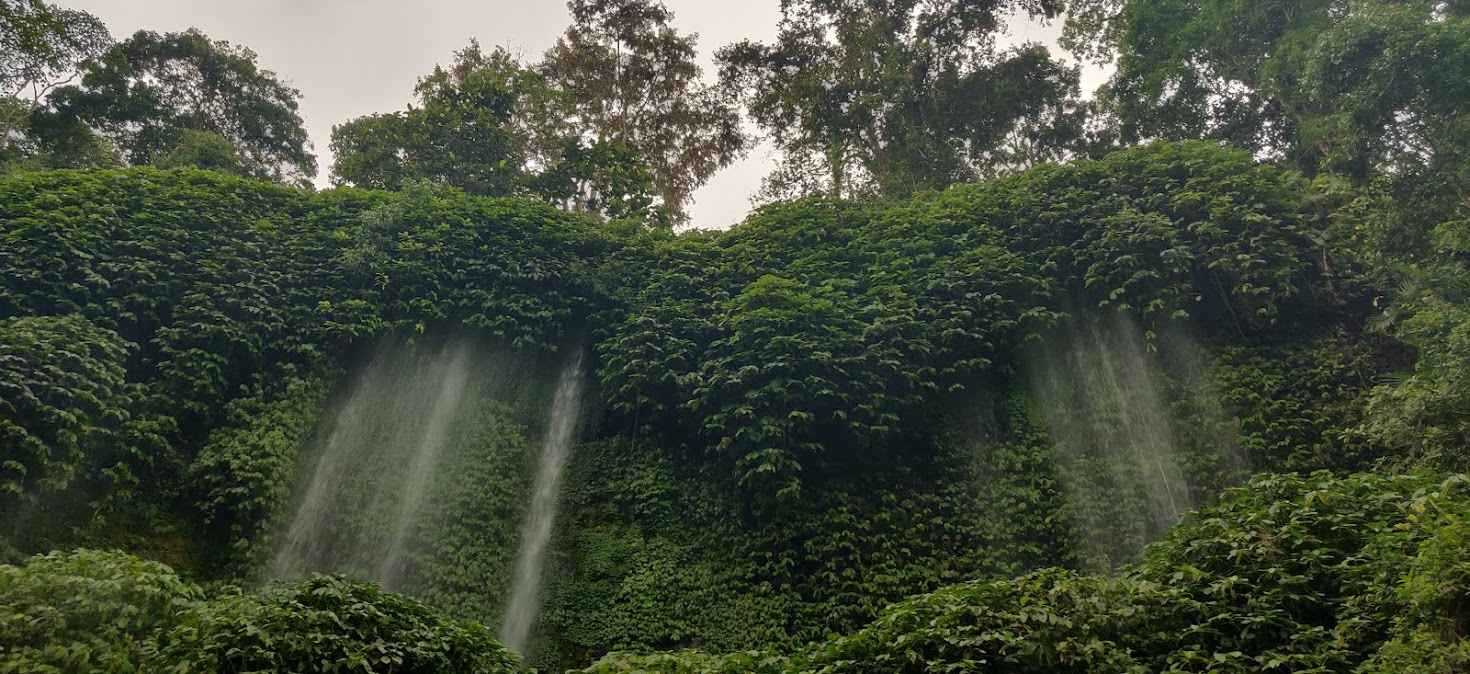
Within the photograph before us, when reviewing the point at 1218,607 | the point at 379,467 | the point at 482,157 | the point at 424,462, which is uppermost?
the point at 482,157

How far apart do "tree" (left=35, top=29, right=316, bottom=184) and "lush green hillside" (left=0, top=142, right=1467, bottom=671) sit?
10024 millimetres

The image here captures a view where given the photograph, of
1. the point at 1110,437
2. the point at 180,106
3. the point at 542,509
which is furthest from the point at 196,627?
the point at 180,106

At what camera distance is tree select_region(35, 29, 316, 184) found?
751 inches

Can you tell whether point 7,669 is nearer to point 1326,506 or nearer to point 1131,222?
point 1326,506

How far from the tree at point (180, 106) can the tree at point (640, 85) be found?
7766 millimetres

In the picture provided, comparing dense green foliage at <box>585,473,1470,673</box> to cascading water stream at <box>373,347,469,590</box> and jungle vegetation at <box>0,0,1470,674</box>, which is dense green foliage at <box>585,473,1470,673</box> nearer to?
jungle vegetation at <box>0,0,1470,674</box>

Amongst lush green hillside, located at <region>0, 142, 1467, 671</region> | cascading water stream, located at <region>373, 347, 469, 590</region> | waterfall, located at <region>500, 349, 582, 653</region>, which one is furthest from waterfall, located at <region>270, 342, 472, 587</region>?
waterfall, located at <region>500, 349, 582, 653</region>

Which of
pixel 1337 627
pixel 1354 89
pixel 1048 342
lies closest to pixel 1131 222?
pixel 1048 342

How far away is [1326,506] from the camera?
243 inches

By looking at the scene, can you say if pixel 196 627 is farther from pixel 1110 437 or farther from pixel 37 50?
pixel 37 50

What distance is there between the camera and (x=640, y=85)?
69.4 feet

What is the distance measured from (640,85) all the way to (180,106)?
469 inches

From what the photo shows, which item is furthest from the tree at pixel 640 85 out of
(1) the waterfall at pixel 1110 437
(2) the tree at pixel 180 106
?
(1) the waterfall at pixel 1110 437

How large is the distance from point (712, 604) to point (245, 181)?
9505 mm
